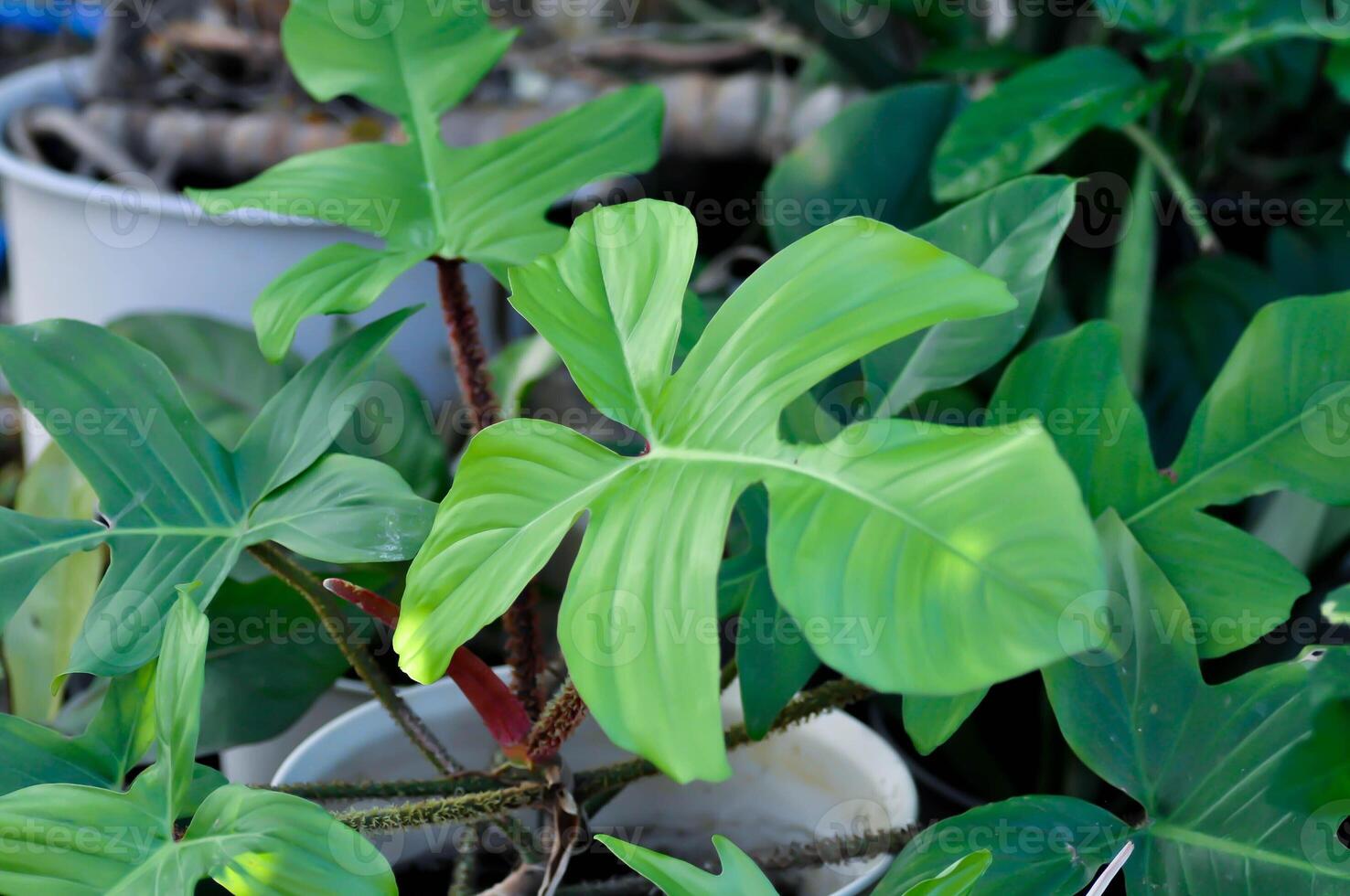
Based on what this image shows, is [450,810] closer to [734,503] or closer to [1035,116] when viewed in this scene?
[734,503]

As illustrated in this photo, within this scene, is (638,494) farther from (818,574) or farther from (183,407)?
(183,407)

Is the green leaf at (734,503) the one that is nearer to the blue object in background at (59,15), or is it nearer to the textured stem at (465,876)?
the textured stem at (465,876)

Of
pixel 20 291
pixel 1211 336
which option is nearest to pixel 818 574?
pixel 1211 336

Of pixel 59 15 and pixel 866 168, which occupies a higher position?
pixel 59 15

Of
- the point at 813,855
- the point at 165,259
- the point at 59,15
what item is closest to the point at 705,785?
the point at 813,855

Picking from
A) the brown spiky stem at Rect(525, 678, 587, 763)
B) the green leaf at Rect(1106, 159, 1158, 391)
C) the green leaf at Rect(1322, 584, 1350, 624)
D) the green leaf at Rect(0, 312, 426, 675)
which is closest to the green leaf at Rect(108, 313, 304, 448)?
the green leaf at Rect(0, 312, 426, 675)

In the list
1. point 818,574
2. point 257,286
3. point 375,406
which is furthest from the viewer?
point 257,286

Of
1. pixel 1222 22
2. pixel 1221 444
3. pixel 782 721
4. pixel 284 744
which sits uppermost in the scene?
pixel 1222 22
